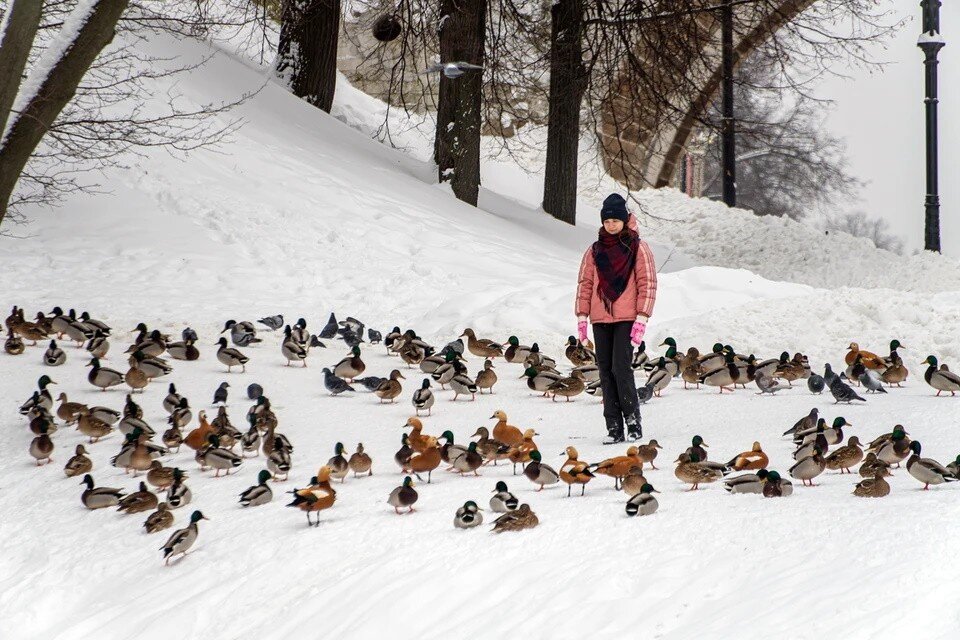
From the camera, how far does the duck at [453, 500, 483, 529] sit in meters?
6.65

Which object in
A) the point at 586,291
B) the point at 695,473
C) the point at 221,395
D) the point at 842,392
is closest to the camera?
the point at 695,473

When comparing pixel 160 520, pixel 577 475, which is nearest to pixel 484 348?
pixel 577 475

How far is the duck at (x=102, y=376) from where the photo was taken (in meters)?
10.8

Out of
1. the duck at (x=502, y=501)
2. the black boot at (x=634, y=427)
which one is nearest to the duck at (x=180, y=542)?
the duck at (x=502, y=501)

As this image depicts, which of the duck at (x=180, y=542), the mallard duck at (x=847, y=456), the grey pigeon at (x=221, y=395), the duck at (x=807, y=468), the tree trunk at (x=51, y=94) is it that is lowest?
the duck at (x=180, y=542)

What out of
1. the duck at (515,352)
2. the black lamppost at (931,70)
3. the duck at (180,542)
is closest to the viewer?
the duck at (180,542)

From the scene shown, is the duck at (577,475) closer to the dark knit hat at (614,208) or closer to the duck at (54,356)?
the dark knit hat at (614,208)

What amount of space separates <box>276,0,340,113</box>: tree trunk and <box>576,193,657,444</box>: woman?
1386cm

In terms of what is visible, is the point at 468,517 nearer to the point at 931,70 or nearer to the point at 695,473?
the point at 695,473

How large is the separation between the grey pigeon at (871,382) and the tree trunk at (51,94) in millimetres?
7569

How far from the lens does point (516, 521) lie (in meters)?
6.51

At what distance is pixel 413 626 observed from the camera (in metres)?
5.56

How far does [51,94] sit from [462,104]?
12.9m

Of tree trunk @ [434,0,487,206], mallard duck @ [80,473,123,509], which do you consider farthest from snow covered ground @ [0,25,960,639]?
tree trunk @ [434,0,487,206]
